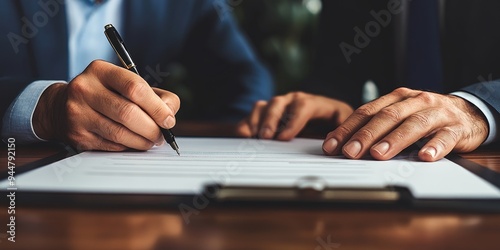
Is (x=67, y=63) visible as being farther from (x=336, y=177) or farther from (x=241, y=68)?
(x=336, y=177)

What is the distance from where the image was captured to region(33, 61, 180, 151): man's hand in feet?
1.88

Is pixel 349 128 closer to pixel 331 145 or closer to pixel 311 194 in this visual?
pixel 331 145

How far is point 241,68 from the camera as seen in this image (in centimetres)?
143

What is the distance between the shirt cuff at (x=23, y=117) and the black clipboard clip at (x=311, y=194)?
1.36 feet

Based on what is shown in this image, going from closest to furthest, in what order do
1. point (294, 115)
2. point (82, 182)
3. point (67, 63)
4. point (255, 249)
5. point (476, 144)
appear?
point (255, 249), point (82, 182), point (476, 144), point (294, 115), point (67, 63)

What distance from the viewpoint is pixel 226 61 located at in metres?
1.48

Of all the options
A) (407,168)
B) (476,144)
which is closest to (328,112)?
(476,144)

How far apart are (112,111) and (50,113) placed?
5.5 inches

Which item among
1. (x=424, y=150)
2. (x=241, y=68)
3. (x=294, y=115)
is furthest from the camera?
(x=241, y=68)

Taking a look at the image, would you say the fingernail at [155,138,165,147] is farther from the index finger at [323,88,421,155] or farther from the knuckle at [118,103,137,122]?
the index finger at [323,88,421,155]

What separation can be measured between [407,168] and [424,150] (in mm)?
61

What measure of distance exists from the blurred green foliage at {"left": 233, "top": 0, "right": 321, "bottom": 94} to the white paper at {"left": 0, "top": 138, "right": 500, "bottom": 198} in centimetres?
157

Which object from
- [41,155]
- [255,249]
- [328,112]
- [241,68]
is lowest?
[241,68]

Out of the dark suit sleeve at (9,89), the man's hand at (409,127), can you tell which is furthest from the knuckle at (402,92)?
the dark suit sleeve at (9,89)
